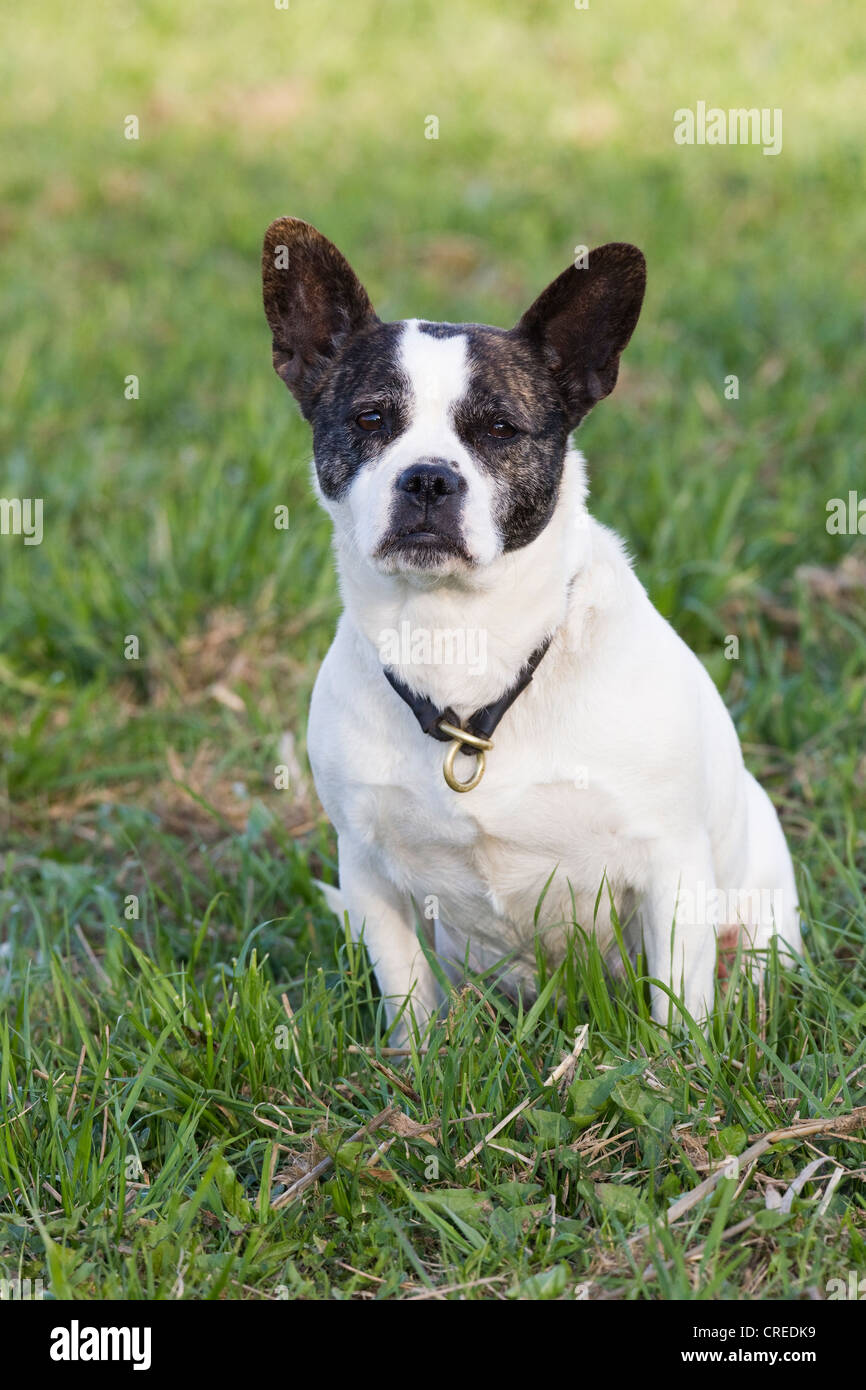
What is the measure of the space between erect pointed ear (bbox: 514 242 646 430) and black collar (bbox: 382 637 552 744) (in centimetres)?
56

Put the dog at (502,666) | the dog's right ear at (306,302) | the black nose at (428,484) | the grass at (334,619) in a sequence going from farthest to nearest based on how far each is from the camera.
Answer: the dog's right ear at (306,302), the dog at (502,666), the black nose at (428,484), the grass at (334,619)

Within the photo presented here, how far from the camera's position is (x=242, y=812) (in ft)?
13.4

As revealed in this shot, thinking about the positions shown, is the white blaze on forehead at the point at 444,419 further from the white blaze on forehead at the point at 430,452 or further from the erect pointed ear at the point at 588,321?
the erect pointed ear at the point at 588,321

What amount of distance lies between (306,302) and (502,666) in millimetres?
918

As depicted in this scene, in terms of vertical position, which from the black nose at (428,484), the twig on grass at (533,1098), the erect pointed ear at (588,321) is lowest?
the twig on grass at (533,1098)

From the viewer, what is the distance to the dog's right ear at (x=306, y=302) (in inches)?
118

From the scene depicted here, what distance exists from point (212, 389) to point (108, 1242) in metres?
4.71

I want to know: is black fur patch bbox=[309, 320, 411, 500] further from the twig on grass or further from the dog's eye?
the twig on grass

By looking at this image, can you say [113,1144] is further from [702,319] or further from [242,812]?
[702,319]

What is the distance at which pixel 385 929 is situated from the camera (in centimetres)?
309

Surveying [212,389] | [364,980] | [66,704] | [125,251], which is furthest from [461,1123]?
[125,251]

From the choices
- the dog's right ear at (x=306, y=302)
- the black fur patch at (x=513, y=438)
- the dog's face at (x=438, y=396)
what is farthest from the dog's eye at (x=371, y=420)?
the dog's right ear at (x=306, y=302)

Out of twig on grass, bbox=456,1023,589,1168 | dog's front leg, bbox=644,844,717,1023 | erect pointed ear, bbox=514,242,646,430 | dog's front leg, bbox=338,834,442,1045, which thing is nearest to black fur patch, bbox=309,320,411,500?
erect pointed ear, bbox=514,242,646,430

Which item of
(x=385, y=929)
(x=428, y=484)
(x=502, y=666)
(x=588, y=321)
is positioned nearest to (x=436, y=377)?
(x=428, y=484)
